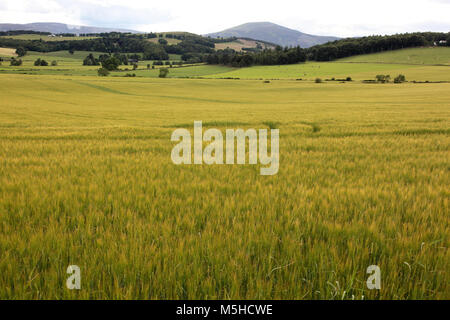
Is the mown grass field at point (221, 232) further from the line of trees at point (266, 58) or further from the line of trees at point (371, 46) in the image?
the line of trees at point (371, 46)

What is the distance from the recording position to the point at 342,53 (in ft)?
432

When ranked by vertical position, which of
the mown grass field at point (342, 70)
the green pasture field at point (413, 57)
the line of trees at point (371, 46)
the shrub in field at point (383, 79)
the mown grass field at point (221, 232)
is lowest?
the mown grass field at point (221, 232)

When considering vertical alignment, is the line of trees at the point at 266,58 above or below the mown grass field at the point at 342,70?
above

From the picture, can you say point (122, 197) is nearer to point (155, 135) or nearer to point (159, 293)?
point (159, 293)

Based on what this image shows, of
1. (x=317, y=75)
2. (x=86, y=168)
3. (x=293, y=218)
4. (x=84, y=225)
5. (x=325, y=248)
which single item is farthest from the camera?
(x=317, y=75)

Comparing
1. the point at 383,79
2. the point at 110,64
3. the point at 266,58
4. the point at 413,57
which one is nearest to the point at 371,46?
the point at 413,57

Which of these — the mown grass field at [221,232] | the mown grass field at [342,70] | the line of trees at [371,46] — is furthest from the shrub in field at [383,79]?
the mown grass field at [221,232]

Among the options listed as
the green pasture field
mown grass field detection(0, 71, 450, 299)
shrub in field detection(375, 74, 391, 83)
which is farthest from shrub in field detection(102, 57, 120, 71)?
mown grass field detection(0, 71, 450, 299)

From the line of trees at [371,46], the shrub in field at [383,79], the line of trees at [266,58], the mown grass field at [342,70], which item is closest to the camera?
the shrub in field at [383,79]

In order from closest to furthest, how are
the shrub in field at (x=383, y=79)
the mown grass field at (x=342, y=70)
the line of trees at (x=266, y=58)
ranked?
the shrub in field at (x=383, y=79)
the mown grass field at (x=342, y=70)
the line of trees at (x=266, y=58)

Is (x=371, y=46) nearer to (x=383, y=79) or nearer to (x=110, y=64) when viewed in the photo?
(x=383, y=79)

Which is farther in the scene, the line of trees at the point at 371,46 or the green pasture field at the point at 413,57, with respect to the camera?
the line of trees at the point at 371,46
